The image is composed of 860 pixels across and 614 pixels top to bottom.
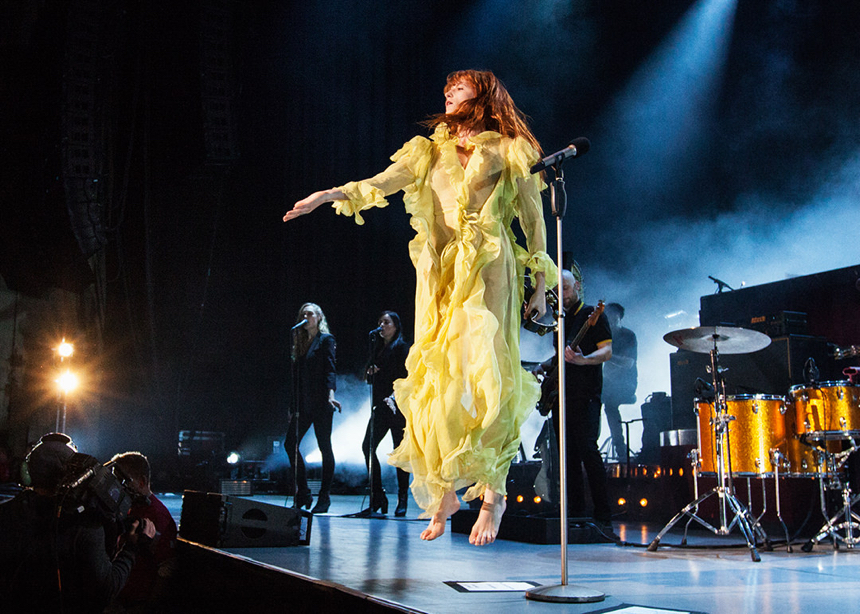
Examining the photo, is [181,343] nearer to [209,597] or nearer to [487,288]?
[209,597]

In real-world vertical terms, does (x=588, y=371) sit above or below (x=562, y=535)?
above

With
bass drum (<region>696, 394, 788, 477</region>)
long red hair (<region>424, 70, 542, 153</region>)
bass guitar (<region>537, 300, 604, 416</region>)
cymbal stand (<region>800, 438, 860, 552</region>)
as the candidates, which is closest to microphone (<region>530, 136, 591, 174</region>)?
long red hair (<region>424, 70, 542, 153</region>)

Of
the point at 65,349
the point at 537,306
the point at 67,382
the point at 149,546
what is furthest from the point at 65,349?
the point at 537,306

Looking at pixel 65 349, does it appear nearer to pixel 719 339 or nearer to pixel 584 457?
pixel 584 457

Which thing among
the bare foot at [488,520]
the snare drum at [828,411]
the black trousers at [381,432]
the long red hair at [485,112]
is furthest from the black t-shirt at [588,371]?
the bare foot at [488,520]

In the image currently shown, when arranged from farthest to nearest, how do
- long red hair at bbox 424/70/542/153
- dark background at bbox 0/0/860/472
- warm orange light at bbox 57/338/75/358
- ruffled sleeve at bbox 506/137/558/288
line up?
warm orange light at bbox 57/338/75/358, dark background at bbox 0/0/860/472, long red hair at bbox 424/70/542/153, ruffled sleeve at bbox 506/137/558/288

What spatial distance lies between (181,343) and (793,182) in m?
7.54

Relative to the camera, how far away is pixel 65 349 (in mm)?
8117

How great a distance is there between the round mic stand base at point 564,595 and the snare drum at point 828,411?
2.82 metres

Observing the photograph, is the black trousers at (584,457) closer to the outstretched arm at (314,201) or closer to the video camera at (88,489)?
the outstretched arm at (314,201)

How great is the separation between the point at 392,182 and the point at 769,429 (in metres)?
3.18

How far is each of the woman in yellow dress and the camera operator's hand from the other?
132 centimetres

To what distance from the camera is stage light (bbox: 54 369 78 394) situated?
805cm

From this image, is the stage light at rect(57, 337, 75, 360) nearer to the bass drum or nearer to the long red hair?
the long red hair
